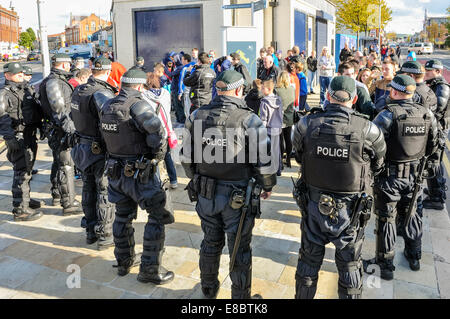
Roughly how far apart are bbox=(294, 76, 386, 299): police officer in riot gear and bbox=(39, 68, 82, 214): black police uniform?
3727 mm

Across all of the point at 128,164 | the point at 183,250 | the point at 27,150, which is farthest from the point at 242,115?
the point at 27,150

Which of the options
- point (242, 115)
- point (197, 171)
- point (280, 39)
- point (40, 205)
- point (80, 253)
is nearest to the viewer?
point (242, 115)

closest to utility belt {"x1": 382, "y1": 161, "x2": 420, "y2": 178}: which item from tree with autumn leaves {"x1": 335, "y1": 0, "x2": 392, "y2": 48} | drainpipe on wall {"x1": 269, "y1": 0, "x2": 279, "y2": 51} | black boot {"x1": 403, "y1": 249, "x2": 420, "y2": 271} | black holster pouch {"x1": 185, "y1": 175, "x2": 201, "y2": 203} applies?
black boot {"x1": 403, "y1": 249, "x2": 420, "y2": 271}

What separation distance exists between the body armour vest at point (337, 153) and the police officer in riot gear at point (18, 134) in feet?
14.6

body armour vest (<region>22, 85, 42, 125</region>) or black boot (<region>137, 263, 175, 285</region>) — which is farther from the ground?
body armour vest (<region>22, 85, 42, 125</region>)

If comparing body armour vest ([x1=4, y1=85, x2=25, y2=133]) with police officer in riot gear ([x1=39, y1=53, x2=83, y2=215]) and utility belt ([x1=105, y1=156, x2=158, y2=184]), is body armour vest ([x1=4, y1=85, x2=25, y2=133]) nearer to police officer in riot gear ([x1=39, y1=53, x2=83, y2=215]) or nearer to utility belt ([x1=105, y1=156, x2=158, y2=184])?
police officer in riot gear ([x1=39, y1=53, x2=83, y2=215])

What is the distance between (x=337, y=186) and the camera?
3.18m

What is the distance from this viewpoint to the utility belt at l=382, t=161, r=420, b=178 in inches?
154

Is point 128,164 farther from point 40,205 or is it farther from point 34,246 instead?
point 40,205

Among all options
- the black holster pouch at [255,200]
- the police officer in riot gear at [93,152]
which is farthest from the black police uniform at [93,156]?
the black holster pouch at [255,200]

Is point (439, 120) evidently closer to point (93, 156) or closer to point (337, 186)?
point (337, 186)

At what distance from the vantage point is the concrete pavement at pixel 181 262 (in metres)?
3.90

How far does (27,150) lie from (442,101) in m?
6.27
